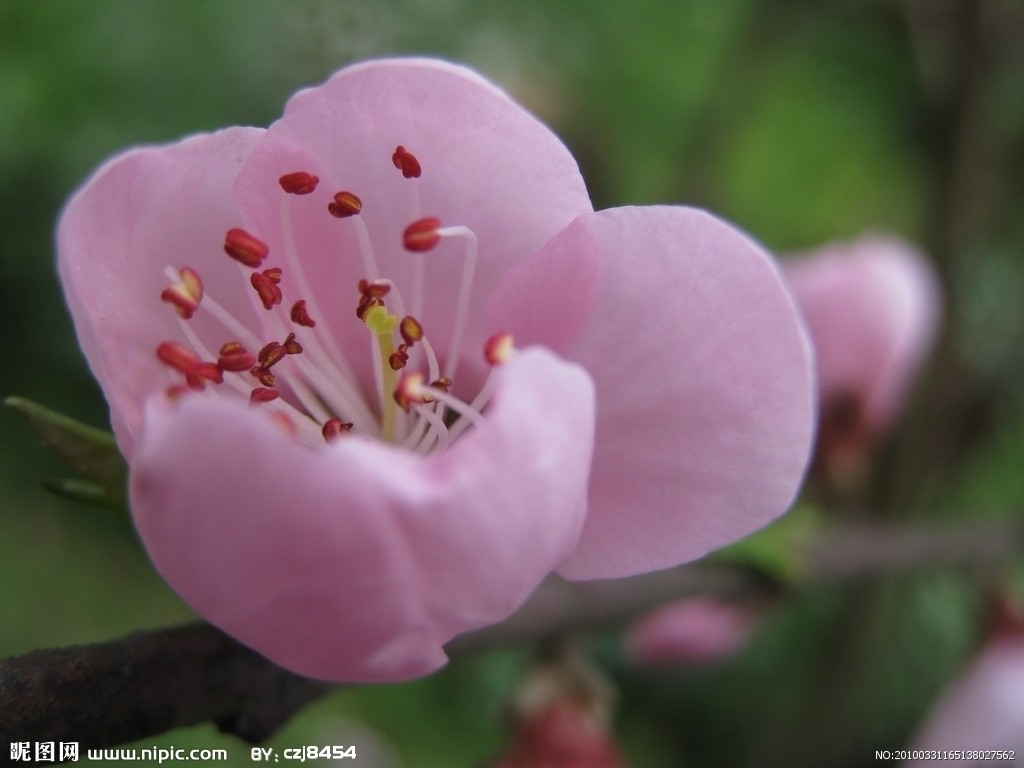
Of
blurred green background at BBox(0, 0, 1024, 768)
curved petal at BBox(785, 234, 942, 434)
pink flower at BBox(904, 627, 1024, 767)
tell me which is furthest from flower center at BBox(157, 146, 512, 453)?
blurred green background at BBox(0, 0, 1024, 768)

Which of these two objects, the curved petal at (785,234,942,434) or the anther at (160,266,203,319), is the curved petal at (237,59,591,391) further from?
the curved petal at (785,234,942,434)

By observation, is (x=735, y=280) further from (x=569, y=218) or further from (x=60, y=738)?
(x=60, y=738)

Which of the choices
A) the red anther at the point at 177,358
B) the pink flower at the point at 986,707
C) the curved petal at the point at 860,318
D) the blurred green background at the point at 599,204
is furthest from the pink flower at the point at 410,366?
the blurred green background at the point at 599,204

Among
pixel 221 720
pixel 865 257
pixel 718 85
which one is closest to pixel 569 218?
pixel 221 720

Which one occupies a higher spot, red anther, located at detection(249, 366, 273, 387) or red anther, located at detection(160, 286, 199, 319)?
red anther, located at detection(160, 286, 199, 319)

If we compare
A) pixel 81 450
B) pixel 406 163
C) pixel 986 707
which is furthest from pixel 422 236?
pixel 986 707

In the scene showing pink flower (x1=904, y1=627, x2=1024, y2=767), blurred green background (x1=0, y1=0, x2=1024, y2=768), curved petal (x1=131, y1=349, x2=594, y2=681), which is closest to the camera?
curved petal (x1=131, y1=349, x2=594, y2=681)
